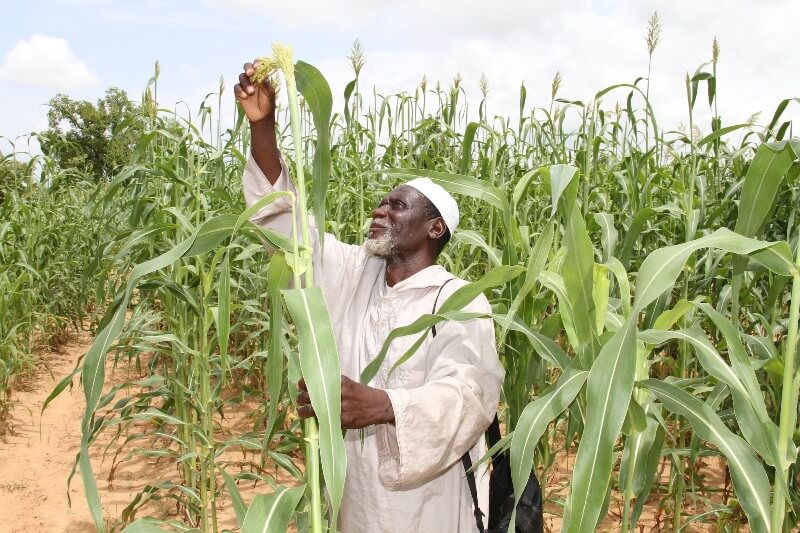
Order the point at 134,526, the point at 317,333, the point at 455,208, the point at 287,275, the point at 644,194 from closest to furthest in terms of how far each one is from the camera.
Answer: the point at 317,333 < the point at 287,275 < the point at 134,526 < the point at 455,208 < the point at 644,194

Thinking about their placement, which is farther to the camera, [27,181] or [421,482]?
[27,181]

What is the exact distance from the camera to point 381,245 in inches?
73.8

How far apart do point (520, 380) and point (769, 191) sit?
803 millimetres

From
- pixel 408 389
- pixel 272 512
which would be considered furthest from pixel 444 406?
pixel 272 512

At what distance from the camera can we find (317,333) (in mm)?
941

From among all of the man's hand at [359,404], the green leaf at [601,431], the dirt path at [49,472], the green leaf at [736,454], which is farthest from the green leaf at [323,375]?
the dirt path at [49,472]

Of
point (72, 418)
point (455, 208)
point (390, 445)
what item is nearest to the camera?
point (390, 445)

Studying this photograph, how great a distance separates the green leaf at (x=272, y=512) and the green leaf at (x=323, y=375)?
0.59ft

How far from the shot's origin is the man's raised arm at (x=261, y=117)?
1.42 metres

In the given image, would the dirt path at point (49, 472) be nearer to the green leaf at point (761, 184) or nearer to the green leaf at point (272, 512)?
the green leaf at point (272, 512)

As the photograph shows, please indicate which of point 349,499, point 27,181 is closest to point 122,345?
point 349,499

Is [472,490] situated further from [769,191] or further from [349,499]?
[769,191]

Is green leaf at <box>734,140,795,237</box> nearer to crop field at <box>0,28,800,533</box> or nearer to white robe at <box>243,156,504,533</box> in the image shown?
crop field at <box>0,28,800,533</box>

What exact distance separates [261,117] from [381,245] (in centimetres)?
53
